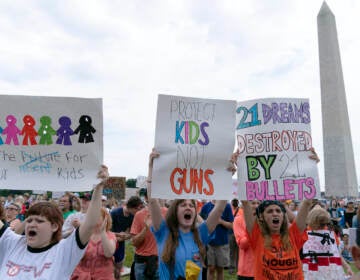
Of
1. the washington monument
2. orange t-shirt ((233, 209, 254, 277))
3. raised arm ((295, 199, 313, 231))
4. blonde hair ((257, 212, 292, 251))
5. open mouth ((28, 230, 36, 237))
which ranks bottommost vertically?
orange t-shirt ((233, 209, 254, 277))

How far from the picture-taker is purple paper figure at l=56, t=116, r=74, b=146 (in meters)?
4.13

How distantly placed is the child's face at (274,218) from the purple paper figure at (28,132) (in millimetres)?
2409

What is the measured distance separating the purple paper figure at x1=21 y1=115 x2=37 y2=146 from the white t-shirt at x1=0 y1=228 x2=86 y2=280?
143cm

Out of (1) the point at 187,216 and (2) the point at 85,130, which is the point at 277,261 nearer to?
(1) the point at 187,216

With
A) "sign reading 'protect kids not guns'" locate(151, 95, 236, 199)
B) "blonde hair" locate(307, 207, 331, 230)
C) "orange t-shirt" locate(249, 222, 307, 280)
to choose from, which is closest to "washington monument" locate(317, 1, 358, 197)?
"blonde hair" locate(307, 207, 331, 230)

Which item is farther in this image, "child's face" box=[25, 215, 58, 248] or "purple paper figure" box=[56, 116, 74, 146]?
"purple paper figure" box=[56, 116, 74, 146]

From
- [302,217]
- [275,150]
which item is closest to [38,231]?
[302,217]

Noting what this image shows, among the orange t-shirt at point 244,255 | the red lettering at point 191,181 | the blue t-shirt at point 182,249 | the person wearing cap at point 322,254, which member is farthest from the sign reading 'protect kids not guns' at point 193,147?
the person wearing cap at point 322,254

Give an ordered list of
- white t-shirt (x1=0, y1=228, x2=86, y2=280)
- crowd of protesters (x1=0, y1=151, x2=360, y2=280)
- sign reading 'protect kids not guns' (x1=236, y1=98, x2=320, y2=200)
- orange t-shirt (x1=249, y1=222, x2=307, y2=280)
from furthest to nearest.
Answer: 1. sign reading 'protect kids not guns' (x1=236, y1=98, x2=320, y2=200)
2. orange t-shirt (x1=249, y1=222, x2=307, y2=280)
3. crowd of protesters (x1=0, y1=151, x2=360, y2=280)
4. white t-shirt (x1=0, y1=228, x2=86, y2=280)

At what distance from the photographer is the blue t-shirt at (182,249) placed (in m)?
3.53

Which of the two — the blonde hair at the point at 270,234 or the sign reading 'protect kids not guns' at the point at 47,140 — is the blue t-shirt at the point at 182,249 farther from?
the sign reading 'protect kids not guns' at the point at 47,140

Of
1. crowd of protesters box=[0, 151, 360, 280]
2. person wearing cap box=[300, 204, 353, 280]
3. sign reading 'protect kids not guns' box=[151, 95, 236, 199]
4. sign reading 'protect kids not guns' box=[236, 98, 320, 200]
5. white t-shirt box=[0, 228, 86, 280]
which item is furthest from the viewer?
person wearing cap box=[300, 204, 353, 280]

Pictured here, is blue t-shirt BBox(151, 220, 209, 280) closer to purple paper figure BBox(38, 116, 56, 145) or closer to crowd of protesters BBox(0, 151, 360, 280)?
crowd of protesters BBox(0, 151, 360, 280)

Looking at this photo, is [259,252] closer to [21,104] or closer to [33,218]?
[33,218]
